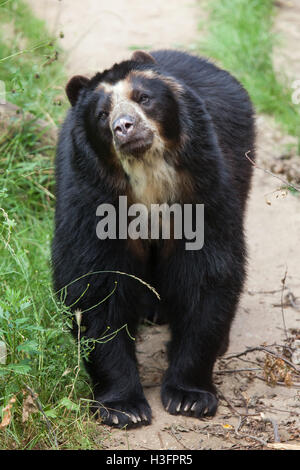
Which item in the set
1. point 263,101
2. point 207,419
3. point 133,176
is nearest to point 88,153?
point 133,176

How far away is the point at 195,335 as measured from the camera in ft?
16.1

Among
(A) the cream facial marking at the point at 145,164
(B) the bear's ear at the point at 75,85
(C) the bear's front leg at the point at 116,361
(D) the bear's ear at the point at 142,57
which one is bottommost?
(C) the bear's front leg at the point at 116,361

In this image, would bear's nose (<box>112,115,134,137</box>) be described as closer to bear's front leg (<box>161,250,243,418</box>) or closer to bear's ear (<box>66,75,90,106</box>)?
bear's ear (<box>66,75,90,106</box>)

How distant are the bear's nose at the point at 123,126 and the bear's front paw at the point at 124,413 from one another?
1.51 meters

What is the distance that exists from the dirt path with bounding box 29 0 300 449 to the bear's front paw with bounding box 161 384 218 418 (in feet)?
0.17

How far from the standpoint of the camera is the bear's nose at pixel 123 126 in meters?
4.25

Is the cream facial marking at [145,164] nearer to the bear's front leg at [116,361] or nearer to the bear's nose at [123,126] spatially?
the bear's nose at [123,126]

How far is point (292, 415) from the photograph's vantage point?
15.6 ft

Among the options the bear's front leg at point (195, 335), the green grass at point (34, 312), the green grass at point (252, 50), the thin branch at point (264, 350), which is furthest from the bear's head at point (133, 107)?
the green grass at point (252, 50)

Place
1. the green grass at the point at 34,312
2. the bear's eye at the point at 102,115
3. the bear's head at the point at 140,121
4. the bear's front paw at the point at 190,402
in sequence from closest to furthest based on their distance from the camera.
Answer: the green grass at the point at 34,312 → the bear's head at the point at 140,121 → the bear's eye at the point at 102,115 → the bear's front paw at the point at 190,402

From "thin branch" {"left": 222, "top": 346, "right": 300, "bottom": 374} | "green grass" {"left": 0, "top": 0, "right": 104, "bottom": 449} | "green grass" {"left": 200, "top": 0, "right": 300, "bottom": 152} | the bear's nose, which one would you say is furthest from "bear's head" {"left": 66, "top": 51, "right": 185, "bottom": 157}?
"green grass" {"left": 200, "top": 0, "right": 300, "bottom": 152}

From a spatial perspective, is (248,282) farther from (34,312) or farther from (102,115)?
(102,115)

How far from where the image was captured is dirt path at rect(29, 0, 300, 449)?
4625 mm

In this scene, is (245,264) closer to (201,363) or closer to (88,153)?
(201,363)
